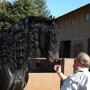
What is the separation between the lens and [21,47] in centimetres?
570

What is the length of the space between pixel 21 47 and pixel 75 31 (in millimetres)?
30453

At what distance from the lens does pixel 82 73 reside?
13.3 feet

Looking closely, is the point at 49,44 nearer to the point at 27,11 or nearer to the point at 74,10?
the point at 74,10

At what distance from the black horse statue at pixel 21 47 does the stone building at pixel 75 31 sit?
24.4m

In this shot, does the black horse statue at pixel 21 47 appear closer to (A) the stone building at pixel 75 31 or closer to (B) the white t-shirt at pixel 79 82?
(B) the white t-shirt at pixel 79 82

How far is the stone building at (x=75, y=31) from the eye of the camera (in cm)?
3272

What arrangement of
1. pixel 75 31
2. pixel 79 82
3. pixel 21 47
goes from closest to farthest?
pixel 79 82 → pixel 21 47 → pixel 75 31

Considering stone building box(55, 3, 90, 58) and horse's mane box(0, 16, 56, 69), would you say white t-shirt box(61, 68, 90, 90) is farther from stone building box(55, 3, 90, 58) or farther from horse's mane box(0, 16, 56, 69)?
stone building box(55, 3, 90, 58)

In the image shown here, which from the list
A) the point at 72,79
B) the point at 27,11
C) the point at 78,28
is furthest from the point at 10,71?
the point at 27,11

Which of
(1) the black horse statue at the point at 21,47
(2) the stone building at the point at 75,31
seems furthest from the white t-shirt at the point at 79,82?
(2) the stone building at the point at 75,31

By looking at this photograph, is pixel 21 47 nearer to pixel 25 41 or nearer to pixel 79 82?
pixel 25 41

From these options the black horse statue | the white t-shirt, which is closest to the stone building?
the black horse statue

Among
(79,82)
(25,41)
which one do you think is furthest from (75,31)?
(79,82)

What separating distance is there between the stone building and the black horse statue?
2438 centimetres
